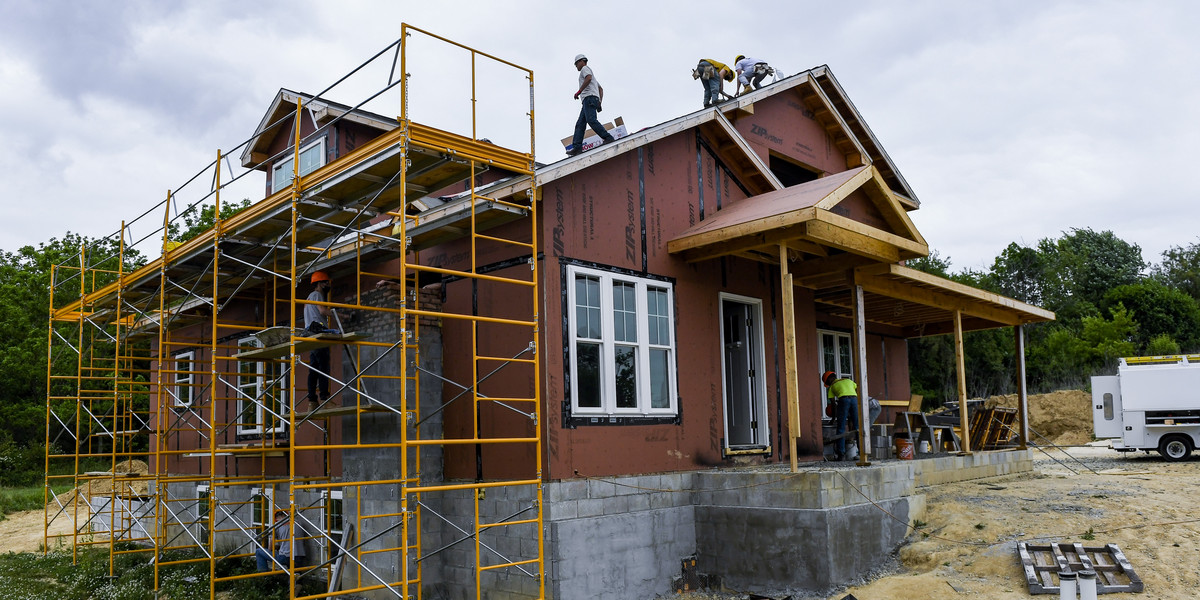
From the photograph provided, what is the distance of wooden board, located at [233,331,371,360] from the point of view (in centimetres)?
955

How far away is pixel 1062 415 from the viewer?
29.5m

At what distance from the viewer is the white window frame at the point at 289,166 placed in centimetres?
1567

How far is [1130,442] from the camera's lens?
20.6 metres

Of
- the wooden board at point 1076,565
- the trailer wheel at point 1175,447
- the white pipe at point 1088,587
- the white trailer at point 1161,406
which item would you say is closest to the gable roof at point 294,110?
the wooden board at point 1076,565

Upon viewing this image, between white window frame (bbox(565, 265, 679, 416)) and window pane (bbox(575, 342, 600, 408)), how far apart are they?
0.14 feet

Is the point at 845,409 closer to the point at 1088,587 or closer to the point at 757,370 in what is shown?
the point at 757,370

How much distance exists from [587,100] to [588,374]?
5803 mm

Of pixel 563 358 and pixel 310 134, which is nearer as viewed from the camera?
pixel 563 358

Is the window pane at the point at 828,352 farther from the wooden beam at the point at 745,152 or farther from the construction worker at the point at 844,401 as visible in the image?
the wooden beam at the point at 745,152

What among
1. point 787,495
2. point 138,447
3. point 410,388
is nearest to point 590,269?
point 410,388

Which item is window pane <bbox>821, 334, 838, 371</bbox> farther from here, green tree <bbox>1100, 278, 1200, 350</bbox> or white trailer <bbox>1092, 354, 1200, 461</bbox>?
green tree <bbox>1100, 278, 1200, 350</bbox>

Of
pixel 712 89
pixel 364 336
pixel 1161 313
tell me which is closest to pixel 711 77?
pixel 712 89

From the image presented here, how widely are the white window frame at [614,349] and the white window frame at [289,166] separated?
7341 millimetres

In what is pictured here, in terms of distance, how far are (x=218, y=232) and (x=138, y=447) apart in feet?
55.1
